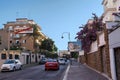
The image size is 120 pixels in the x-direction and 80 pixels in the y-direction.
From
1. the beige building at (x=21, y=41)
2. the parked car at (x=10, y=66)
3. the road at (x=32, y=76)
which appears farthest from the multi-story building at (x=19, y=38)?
the road at (x=32, y=76)

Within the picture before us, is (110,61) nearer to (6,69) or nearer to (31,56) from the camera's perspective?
(6,69)

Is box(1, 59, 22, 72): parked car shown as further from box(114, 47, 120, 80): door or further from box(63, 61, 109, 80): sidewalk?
box(114, 47, 120, 80): door

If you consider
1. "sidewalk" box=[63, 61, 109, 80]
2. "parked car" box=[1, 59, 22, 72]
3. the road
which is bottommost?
the road

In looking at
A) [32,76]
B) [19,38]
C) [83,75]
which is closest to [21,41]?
[19,38]

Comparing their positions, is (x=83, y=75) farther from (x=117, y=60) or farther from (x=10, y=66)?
(x=10, y=66)

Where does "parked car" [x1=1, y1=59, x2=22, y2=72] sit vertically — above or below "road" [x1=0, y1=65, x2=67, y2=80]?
above

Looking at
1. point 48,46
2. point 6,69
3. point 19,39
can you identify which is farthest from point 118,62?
point 48,46

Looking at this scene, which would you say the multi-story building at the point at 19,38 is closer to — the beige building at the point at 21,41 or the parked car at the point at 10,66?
the beige building at the point at 21,41

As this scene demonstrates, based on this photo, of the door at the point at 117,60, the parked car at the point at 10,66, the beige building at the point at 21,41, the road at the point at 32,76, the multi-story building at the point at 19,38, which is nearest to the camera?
the door at the point at 117,60

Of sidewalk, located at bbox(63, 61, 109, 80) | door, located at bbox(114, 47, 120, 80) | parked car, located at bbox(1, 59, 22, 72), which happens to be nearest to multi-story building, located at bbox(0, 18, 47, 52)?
parked car, located at bbox(1, 59, 22, 72)

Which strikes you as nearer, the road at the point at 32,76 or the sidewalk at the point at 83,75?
the sidewalk at the point at 83,75

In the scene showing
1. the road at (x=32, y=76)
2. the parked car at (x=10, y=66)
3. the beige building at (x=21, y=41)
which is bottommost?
the road at (x=32, y=76)

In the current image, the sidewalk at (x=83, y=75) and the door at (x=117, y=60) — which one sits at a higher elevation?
the door at (x=117, y=60)

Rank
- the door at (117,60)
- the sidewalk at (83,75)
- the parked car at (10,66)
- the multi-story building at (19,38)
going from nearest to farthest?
the door at (117,60) < the sidewalk at (83,75) < the parked car at (10,66) < the multi-story building at (19,38)
